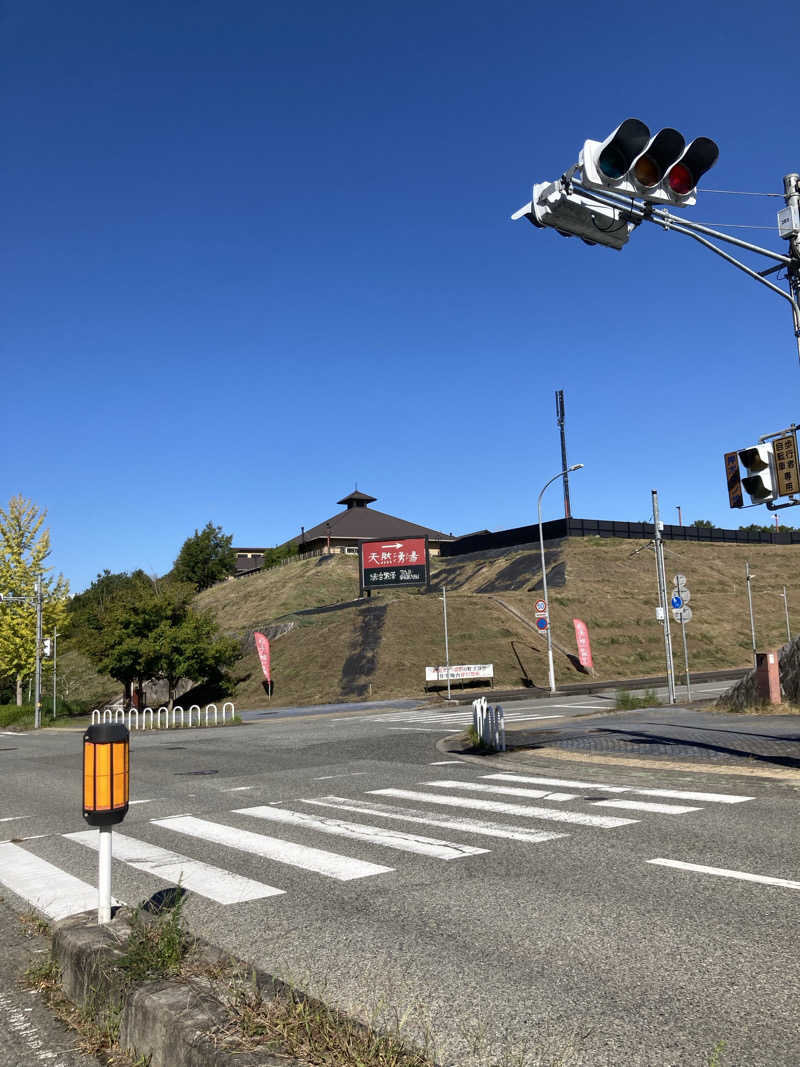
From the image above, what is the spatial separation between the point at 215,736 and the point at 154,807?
14.0 metres

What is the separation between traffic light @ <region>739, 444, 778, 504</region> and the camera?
9.70 m

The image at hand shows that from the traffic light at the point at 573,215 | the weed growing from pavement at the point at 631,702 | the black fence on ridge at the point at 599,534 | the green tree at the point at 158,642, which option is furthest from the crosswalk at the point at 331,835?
the black fence on ridge at the point at 599,534

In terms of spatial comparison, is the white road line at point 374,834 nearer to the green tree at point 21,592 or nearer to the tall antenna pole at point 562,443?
the green tree at point 21,592

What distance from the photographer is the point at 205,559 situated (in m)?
103

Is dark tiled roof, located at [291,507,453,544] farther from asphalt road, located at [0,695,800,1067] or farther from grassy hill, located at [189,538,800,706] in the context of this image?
asphalt road, located at [0,695,800,1067]

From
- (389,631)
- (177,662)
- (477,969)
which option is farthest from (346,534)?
(477,969)

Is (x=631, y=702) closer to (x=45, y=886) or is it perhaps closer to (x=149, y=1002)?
(x=45, y=886)

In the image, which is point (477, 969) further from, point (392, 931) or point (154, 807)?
point (154, 807)

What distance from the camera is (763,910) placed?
494cm

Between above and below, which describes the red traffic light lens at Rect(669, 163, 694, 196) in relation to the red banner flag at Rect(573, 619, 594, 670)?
above

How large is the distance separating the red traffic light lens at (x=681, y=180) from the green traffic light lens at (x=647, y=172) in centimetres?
18

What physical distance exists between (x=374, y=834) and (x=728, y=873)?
3.32m

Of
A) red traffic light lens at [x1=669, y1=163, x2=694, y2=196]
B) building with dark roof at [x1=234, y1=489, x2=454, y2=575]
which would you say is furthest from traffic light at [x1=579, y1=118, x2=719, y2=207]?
building with dark roof at [x1=234, y1=489, x2=454, y2=575]

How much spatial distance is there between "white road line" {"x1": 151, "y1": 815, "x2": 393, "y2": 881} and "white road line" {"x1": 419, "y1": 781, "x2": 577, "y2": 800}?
11.3ft
